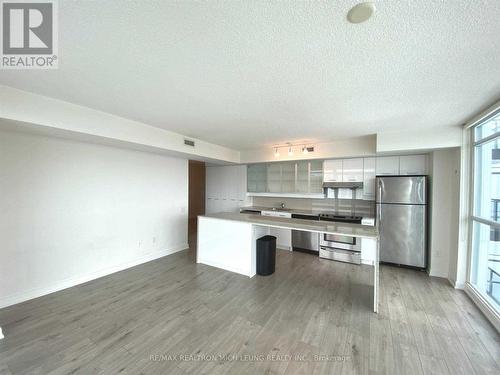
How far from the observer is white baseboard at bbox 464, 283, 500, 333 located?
222 cm

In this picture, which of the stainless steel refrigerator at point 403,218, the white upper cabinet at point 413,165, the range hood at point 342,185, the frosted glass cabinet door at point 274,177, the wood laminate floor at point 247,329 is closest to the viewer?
the wood laminate floor at point 247,329

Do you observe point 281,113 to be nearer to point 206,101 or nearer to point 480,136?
point 206,101

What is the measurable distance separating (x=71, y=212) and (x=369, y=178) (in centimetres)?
538

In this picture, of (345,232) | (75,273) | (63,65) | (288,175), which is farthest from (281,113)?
(75,273)

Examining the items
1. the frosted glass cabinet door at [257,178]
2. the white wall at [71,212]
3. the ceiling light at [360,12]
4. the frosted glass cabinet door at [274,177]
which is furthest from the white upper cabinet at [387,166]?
the white wall at [71,212]

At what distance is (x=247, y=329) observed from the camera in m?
2.17

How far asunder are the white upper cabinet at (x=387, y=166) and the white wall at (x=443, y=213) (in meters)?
0.56

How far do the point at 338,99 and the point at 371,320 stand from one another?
2.55m

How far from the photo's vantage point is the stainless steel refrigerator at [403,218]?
12.0 feet

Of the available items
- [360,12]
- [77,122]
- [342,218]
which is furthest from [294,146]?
[77,122]

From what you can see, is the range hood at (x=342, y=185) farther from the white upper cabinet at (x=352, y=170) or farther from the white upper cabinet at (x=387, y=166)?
the white upper cabinet at (x=387, y=166)

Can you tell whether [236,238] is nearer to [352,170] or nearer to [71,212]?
[71,212]

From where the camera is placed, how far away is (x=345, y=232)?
265cm

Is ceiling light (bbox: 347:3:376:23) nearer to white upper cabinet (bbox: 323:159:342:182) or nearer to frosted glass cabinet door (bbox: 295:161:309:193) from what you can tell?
white upper cabinet (bbox: 323:159:342:182)
